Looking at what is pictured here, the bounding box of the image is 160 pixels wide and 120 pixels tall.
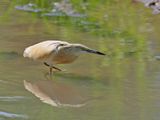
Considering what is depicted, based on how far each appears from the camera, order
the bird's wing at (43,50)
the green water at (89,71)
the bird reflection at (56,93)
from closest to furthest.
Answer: the green water at (89,71), the bird reflection at (56,93), the bird's wing at (43,50)

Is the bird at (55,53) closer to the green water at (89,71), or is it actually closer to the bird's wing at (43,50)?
the bird's wing at (43,50)

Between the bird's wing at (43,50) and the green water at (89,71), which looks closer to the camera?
the green water at (89,71)

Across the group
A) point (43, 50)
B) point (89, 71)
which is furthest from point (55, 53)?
point (89, 71)

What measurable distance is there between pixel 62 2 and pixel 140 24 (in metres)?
1.26

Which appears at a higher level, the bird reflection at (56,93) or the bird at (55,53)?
the bird at (55,53)

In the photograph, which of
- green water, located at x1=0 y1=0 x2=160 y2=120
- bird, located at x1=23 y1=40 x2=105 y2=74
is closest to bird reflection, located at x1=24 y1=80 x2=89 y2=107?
green water, located at x1=0 y1=0 x2=160 y2=120

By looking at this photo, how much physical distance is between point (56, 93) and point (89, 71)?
0.51 metres

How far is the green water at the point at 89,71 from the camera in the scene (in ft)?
12.2

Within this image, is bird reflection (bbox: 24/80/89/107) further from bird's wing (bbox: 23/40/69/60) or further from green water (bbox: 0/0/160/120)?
bird's wing (bbox: 23/40/69/60)

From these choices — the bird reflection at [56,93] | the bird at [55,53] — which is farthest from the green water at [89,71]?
the bird at [55,53]

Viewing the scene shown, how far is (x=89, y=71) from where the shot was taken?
4.54 meters

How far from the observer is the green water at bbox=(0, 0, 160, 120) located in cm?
371

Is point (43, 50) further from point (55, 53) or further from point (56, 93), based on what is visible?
point (56, 93)

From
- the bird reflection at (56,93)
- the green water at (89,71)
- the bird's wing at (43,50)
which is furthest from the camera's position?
the bird's wing at (43,50)
